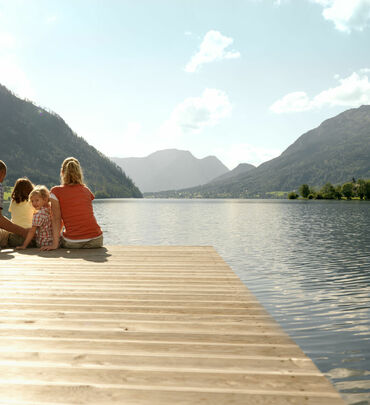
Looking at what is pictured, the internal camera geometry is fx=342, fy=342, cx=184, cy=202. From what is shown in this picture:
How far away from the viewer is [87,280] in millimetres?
5844

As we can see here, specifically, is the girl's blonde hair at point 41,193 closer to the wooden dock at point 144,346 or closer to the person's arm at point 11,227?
the person's arm at point 11,227

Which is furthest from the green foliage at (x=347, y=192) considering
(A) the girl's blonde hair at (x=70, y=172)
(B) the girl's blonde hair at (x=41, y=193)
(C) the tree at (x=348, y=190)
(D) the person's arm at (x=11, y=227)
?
(D) the person's arm at (x=11, y=227)

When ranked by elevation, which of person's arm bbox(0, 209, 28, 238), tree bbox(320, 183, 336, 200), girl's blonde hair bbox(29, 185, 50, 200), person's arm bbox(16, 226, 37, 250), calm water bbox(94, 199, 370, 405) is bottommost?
calm water bbox(94, 199, 370, 405)

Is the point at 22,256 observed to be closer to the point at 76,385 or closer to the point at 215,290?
the point at 215,290

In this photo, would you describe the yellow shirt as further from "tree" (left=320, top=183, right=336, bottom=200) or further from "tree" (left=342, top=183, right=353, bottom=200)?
"tree" (left=320, top=183, right=336, bottom=200)

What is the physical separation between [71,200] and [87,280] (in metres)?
3.02

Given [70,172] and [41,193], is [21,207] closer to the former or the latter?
[41,193]

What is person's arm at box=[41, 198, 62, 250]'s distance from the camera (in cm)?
→ 823

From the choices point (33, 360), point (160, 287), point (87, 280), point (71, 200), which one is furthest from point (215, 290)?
point (71, 200)

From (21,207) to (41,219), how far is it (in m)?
1.27

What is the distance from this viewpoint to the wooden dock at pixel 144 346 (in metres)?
2.46

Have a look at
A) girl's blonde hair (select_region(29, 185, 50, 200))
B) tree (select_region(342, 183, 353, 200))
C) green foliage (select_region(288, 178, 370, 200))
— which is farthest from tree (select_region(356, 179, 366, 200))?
girl's blonde hair (select_region(29, 185, 50, 200))

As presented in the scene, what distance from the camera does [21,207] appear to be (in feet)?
30.8

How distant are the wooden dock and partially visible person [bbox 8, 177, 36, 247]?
3.69m
